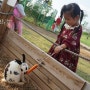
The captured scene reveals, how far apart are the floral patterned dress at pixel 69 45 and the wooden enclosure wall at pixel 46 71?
0.18 m

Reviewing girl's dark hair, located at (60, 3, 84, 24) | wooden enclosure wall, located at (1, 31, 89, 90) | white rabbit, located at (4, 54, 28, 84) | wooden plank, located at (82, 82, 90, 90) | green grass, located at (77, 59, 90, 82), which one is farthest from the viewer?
green grass, located at (77, 59, 90, 82)

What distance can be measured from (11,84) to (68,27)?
130 centimetres

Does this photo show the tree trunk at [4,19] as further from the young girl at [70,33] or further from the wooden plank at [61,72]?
the young girl at [70,33]

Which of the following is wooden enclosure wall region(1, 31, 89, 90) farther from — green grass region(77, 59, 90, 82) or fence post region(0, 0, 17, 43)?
green grass region(77, 59, 90, 82)

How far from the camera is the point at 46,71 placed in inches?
165

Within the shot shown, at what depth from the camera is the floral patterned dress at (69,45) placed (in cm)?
393

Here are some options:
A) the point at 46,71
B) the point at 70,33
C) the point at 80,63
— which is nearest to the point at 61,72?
the point at 46,71

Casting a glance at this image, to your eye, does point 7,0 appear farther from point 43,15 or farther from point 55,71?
point 43,15

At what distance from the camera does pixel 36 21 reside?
18344mm

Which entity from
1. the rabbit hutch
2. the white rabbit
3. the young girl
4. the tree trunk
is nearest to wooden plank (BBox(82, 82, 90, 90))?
the rabbit hutch

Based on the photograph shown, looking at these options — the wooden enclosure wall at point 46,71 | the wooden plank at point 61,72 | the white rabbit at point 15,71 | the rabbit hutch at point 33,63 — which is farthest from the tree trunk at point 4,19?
the white rabbit at point 15,71

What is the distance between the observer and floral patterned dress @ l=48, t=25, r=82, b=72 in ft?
12.9

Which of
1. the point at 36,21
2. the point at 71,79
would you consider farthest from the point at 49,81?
the point at 36,21

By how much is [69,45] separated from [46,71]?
0.58 meters
